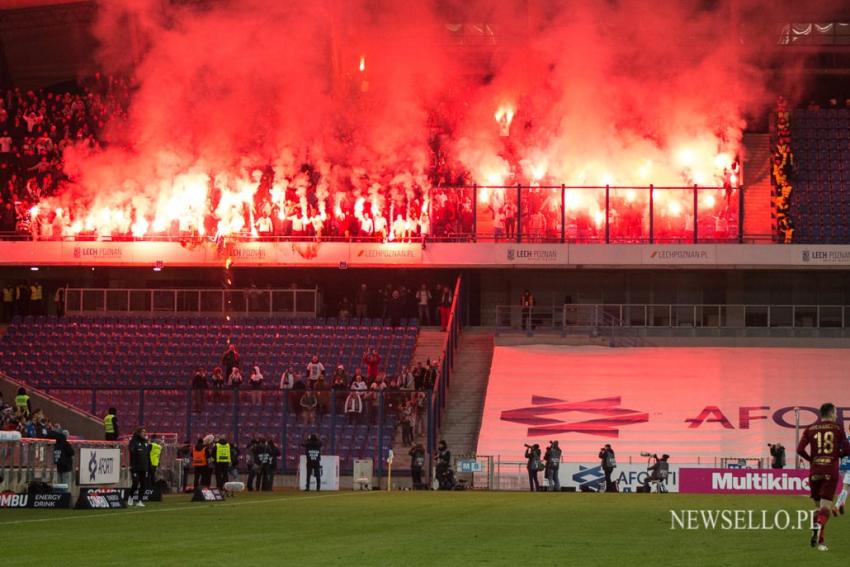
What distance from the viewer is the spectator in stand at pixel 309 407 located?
4200cm

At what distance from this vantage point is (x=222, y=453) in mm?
34062

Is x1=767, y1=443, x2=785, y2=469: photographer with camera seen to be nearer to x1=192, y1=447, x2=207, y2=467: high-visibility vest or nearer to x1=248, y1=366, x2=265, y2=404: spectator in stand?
x1=248, y1=366, x2=265, y2=404: spectator in stand

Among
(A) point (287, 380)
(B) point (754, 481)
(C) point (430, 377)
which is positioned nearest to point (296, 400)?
(A) point (287, 380)

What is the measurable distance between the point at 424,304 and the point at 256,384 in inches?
349

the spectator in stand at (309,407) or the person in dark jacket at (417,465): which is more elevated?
the spectator in stand at (309,407)

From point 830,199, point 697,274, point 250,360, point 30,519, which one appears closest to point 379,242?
point 250,360

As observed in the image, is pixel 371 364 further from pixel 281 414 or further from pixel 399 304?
pixel 281 414

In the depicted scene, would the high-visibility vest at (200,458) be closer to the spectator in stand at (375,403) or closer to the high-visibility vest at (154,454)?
the high-visibility vest at (154,454)

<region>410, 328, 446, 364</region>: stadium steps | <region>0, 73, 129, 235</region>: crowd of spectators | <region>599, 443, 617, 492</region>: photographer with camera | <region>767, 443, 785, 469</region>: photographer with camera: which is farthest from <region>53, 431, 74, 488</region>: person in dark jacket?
<region>0, 73, 129, 235</region>: crowd of spectators

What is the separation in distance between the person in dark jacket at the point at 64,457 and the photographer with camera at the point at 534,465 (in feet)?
52.3

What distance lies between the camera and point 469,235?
174 ft

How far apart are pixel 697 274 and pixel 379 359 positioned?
13.5 meters

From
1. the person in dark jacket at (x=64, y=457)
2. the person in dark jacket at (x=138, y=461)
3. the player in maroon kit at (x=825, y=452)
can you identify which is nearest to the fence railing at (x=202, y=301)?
the person in dark jacket at (x=138, y=461)

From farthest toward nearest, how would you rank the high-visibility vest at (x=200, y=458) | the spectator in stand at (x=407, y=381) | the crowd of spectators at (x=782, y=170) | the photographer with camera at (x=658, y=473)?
the crowd of spectators at (x=782, y=170), the spectator in stand at (x=407, y=381), the photographer with camera at (x=658, y=473), the high-visibility vest at (x=200, y=458)
